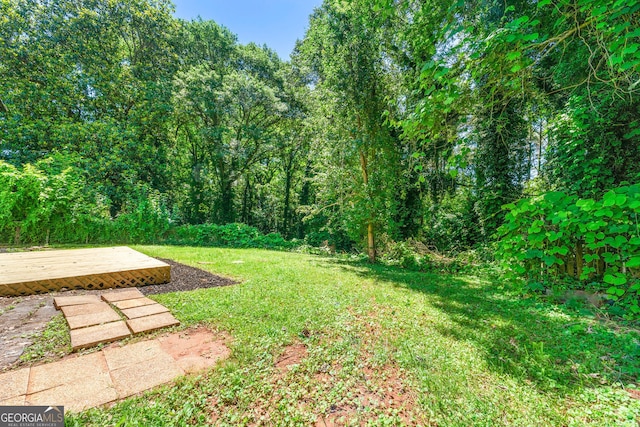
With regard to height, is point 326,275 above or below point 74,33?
below

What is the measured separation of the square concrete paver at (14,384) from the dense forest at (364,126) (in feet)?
12.2

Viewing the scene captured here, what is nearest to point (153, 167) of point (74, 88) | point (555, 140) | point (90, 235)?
point (74, 88)

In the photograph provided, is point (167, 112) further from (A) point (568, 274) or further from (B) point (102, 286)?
(A) point (568, 274)

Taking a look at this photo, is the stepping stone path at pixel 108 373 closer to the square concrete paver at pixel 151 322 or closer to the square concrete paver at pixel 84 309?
the square concrete paver at pixel 151 322

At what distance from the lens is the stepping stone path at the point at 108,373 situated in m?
1.51

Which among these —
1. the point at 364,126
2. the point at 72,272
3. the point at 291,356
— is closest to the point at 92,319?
the point at 72,272

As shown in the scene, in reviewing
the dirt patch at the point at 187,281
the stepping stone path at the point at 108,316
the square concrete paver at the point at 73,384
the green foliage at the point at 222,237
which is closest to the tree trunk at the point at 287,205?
the green foliage at the point at 222,237

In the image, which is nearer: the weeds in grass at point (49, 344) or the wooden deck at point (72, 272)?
the weeds in grass at point (49, 344)

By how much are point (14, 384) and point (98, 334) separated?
0.67 m

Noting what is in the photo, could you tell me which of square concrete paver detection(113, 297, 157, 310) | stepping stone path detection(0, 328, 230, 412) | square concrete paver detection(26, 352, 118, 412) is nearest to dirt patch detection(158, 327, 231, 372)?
stepping stone path detection(0, 328, 230, 412)

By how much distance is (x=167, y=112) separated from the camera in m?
12.9

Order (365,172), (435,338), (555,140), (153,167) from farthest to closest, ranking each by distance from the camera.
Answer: (153,167)
(365,172)
(555,140)
(435,338)

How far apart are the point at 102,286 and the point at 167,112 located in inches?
480
